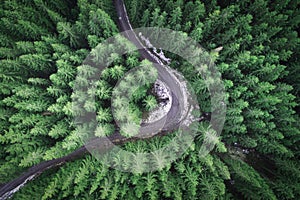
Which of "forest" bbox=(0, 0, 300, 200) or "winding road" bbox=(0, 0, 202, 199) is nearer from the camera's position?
"forest" bbox=(0, 0, 300, 200)

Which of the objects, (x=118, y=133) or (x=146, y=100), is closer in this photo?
(x=146, y=100)

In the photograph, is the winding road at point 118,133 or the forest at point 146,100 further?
the winding road at point 118,133

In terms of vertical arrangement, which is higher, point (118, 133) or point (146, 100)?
point (146, 100)
